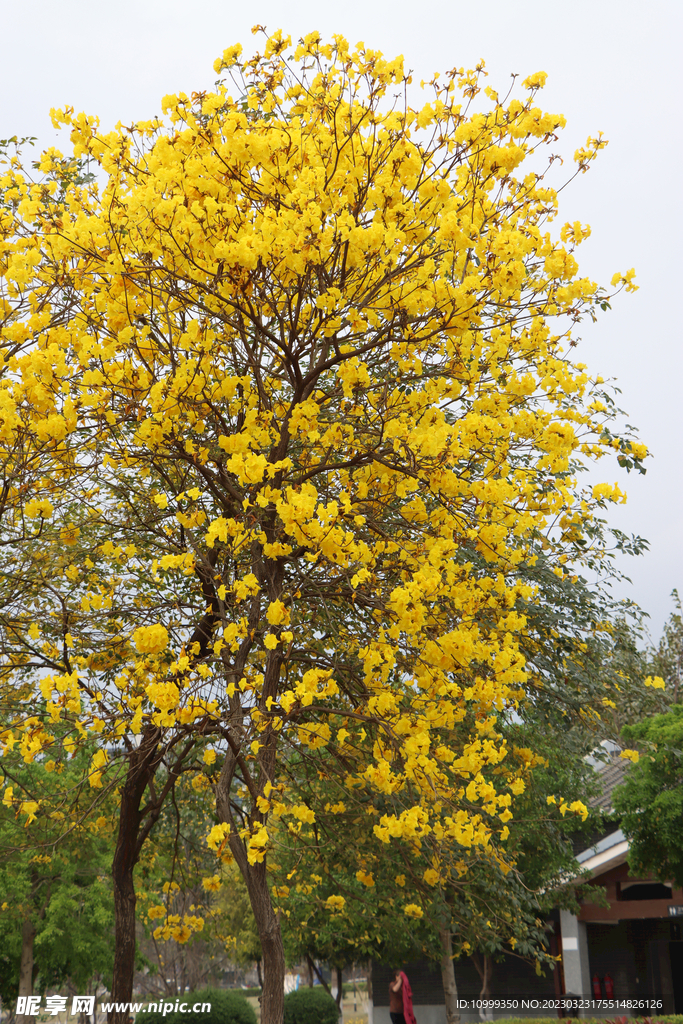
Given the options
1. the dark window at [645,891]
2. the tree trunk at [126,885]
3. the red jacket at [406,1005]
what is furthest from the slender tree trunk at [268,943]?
the dark window at [645,891]

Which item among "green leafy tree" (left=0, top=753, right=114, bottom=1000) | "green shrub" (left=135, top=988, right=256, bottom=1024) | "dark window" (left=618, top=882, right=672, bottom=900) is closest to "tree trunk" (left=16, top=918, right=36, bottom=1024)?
"green leafy tree" (left=0, top=753, right=114, bottom=1000)

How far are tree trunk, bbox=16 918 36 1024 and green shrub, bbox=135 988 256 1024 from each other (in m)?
2.60

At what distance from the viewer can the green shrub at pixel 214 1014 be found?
1756 centimetres

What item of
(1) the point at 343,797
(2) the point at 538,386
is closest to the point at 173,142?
(2) the point at 538,386

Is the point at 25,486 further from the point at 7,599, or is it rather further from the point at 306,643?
the point at 306,643

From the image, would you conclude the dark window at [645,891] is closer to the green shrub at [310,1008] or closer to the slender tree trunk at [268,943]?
the green shrub at [310,1008]

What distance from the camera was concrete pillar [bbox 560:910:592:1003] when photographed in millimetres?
15641

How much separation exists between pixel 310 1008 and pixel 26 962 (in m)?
7.18

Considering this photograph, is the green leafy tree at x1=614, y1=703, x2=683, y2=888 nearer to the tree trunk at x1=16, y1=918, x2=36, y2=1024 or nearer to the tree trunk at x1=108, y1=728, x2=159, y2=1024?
the tree trunk at x1=108, y1=728, x2=159, y2=1024

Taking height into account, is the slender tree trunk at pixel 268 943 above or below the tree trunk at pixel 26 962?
above

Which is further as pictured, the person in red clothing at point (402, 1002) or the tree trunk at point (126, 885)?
the person in red clothing at point (402, 1002)

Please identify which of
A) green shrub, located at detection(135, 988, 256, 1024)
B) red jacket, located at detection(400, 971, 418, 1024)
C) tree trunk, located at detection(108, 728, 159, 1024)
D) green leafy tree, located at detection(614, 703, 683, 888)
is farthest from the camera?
Answer: green shrub, located at detection(135, 988, 256, 1024)

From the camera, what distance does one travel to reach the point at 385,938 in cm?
1314

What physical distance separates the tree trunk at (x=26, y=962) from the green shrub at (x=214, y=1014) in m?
2.60
